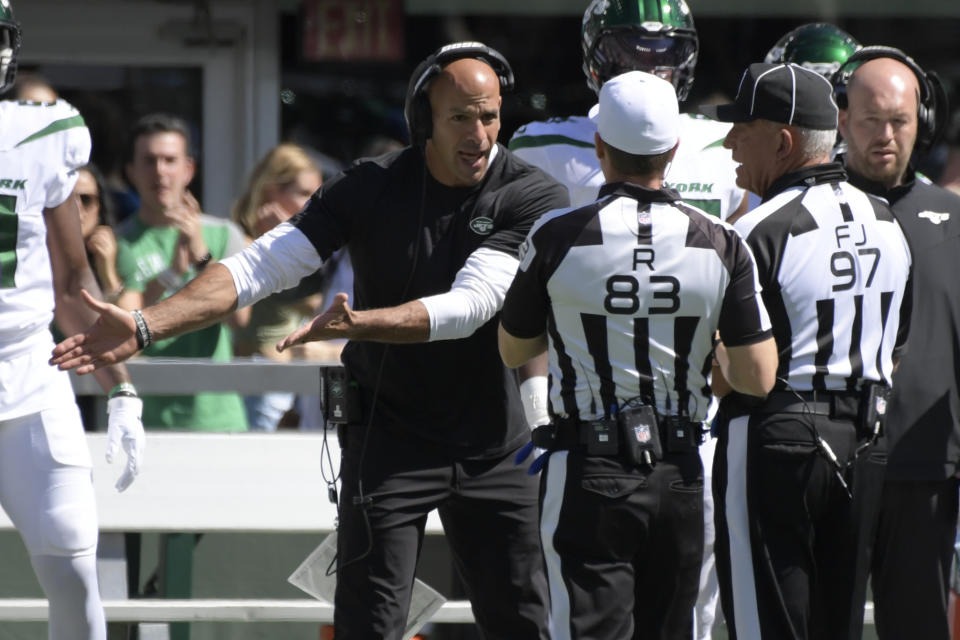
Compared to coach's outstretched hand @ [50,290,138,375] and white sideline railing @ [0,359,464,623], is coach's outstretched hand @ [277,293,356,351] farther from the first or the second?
white sideline railing @ [0,359,464,623]

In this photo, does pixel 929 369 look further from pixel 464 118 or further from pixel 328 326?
pixel 328 326

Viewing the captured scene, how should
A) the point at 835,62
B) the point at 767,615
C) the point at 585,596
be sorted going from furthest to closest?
the point at 835,62 < the point at 767,615 < the point at 585,596

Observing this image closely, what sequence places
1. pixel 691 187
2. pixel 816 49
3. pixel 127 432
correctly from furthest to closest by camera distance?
pixel 816 49, pixel 691 187, pixel 127 432

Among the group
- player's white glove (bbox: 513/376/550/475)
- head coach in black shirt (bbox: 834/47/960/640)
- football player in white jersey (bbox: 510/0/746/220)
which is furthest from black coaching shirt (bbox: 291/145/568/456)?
head coach in black shirt (bbox: 834/47/960/640)

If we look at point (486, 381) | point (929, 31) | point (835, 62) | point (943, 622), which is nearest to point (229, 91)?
point (929, 31)

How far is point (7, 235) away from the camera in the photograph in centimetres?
423

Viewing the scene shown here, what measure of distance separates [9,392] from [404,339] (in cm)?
113

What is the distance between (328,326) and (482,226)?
66 centimetres

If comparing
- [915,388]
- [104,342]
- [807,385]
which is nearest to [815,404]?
[807,385]

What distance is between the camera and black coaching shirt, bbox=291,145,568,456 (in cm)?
413

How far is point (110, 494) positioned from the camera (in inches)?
193

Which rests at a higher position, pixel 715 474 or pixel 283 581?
pixel 715 474

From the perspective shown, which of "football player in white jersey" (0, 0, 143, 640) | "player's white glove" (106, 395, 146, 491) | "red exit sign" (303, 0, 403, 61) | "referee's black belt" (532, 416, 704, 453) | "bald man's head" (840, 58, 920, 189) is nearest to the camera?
"referee's black belt" (532, 416, 704, 453)

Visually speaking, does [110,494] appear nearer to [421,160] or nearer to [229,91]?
[421,160]
